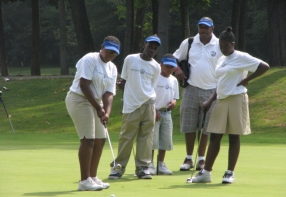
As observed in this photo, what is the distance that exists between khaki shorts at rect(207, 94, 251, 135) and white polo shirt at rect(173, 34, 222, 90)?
1772 millimetres

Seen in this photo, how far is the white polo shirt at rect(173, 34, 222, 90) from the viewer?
10.7 m

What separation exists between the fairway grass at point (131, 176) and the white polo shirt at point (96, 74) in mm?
1108

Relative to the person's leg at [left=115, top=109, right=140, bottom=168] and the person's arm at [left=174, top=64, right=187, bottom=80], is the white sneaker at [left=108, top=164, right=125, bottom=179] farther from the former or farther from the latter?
the person's arm at [left=174, top=64, right=187, bottom=80]

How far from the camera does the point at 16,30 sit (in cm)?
8575

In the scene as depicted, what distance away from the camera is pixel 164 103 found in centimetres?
1036

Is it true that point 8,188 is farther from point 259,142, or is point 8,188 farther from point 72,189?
point 259,142

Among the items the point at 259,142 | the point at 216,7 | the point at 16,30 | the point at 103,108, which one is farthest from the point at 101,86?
the point at 16,30

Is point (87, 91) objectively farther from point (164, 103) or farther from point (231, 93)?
point (164, 103)

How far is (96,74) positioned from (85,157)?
930mm

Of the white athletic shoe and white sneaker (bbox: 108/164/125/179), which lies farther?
the white athletic shoe

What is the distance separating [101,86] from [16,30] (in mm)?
78981

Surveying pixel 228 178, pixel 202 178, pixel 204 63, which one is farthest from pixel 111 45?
pixel 204 63

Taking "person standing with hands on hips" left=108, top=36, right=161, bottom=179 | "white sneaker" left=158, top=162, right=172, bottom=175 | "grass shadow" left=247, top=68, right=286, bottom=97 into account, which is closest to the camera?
"person standing with hands on hips" left=108, top=36, right=161, bottom=179

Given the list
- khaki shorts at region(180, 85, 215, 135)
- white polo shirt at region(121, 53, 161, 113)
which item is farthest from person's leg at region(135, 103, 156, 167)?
khaki shorts at region(180, 85, 215, 135)
